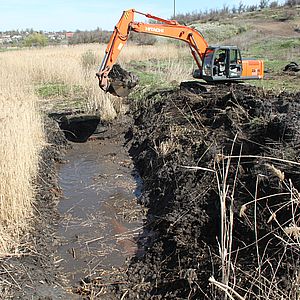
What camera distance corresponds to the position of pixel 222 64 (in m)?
10.9

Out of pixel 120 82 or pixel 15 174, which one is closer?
pixel 15 174

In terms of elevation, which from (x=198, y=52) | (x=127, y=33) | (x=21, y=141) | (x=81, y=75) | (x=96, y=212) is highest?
(x=127, y=33)

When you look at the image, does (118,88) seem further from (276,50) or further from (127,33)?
(276,50)

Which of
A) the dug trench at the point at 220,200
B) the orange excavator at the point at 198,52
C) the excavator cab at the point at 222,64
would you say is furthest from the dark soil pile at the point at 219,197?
the orange excavator at the point at 198,52

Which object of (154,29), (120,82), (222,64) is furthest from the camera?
(222,64)

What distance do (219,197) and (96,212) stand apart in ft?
9.21

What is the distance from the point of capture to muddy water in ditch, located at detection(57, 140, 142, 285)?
5609mm

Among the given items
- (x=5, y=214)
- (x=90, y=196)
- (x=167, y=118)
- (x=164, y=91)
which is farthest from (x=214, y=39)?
(x=5, y=214)

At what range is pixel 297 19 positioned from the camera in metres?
39.7

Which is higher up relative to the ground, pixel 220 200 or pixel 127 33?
pixel 127 33

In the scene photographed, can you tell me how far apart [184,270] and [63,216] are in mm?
3065

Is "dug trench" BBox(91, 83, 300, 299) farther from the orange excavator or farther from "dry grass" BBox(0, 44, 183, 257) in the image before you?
"dry grass" BBox(0, 44, 183, 257)

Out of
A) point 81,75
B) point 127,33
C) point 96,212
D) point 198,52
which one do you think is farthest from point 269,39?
point 96,212

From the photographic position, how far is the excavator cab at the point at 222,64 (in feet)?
34.9
